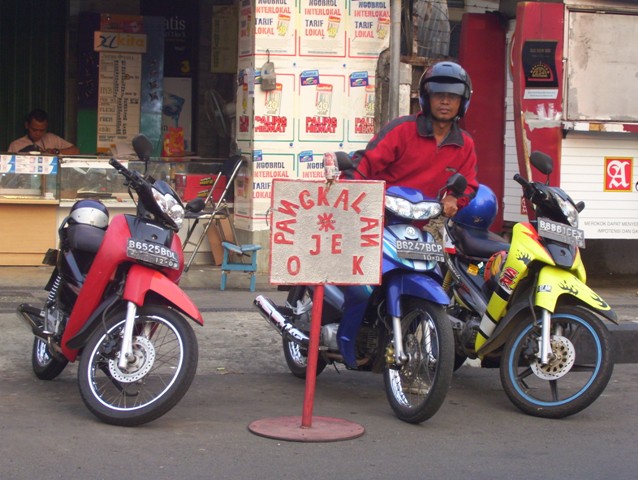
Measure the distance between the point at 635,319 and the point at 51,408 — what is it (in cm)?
489

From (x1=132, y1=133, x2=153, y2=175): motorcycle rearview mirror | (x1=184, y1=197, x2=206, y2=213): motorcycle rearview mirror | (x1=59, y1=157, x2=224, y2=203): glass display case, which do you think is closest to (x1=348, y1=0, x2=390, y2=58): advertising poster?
(x1=59, y1=157, x2=224, y2=203): glass display case

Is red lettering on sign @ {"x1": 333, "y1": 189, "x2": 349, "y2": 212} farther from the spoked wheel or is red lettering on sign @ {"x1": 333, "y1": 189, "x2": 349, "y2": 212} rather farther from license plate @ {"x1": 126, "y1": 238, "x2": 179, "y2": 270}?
the spoked wheel

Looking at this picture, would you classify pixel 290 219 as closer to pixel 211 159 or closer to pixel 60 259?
pixel 60 259

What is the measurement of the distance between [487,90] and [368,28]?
132cm

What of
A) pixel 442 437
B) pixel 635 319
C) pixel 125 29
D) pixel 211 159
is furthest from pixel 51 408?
pixel 125 29

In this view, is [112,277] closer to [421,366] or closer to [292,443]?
[292,443]

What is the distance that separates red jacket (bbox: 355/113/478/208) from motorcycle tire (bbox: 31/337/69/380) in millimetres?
2064

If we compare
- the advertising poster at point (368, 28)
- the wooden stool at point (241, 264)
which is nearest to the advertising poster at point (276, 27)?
the advertising poster at point (368, 28)

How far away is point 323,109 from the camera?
10.5 m

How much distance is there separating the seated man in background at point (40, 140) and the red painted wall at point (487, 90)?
4.04 metres

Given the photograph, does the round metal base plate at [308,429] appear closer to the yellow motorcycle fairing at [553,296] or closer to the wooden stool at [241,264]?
the yellow motorcycle fairing at [553,296]

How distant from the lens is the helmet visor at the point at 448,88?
6281mm

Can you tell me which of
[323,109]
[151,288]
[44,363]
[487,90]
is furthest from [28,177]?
[151,288]

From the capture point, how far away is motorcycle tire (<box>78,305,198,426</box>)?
17.6ft
